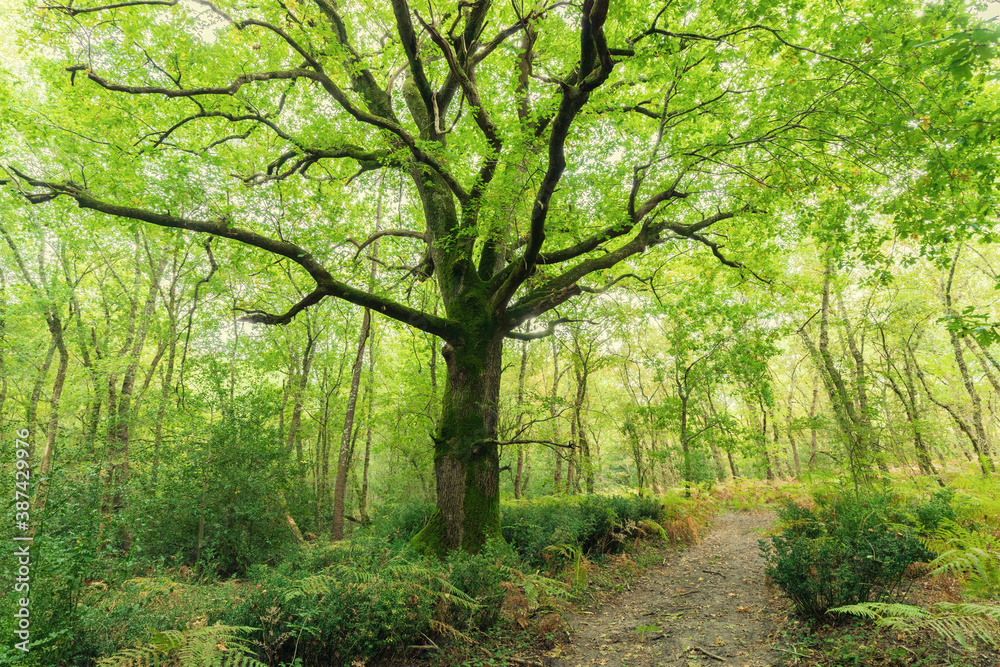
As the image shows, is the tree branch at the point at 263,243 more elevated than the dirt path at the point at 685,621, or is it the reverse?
the tree branch at the point at 263,243

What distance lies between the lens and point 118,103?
277 inches

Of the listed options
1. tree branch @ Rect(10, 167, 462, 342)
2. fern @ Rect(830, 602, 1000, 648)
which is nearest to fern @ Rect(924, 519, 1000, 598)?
fern @ Rect(830, 602, 1000, 648)

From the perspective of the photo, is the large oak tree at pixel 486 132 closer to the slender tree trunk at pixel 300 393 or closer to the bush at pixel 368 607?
the bush at pixel 368 607

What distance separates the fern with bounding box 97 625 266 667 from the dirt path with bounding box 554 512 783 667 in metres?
3.02

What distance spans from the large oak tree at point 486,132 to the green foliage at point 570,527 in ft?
3.38

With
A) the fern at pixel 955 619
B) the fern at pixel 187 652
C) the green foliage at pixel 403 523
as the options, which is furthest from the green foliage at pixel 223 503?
the fern at pixel 955 619

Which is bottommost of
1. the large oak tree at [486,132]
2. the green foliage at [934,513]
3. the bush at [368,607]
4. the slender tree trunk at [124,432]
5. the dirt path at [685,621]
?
the dirt path at [685,621]

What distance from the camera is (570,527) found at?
7.07 metres

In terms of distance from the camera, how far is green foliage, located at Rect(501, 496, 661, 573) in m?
6.80

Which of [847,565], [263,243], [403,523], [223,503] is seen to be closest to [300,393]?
[223,503]

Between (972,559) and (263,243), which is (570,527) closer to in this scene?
(972,559)

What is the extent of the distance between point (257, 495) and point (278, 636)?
21.2 feet

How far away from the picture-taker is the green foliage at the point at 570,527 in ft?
22.3

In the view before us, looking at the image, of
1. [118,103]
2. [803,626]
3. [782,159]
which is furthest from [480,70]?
[803,626]
